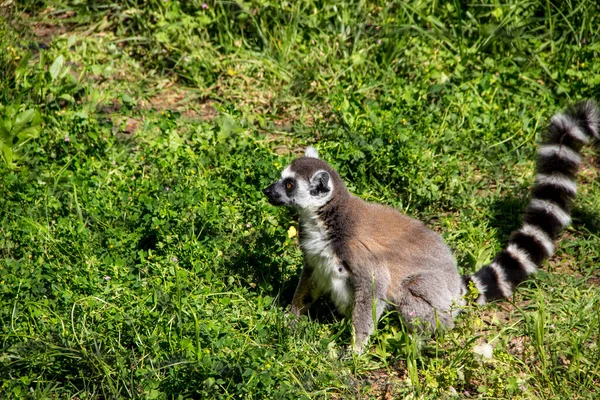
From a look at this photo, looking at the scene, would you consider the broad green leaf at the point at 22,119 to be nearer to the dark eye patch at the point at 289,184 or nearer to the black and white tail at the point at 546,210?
the dark eye patch at the point at 289,184

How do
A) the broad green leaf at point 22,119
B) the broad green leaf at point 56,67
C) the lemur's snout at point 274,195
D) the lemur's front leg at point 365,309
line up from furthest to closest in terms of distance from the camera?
the broad green leaf at point 56,67 < the broad green leaf at point 22,119 < the lemur's snout at point 274,195 < the lemur's front leg at point 365,309

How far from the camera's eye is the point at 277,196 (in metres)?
4.75

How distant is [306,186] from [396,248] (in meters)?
0.72

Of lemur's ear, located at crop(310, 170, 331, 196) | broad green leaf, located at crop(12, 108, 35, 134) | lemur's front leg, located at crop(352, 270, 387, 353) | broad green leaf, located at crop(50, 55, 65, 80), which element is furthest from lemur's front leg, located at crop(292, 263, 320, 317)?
broad green leaf, located at crop(50, 55, 65, 80)

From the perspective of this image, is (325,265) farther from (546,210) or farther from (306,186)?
(546,210)

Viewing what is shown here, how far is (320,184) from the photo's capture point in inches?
183

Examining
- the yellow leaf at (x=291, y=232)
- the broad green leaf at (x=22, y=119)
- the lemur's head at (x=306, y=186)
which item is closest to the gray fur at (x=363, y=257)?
the lemur's head at (x=306, y=186)

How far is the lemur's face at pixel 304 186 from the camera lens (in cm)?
465

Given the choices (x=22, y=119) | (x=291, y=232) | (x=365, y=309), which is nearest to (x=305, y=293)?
(x=365, y=309)

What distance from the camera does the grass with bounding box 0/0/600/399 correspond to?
419 cm

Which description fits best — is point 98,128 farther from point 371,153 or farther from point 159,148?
point 371,153

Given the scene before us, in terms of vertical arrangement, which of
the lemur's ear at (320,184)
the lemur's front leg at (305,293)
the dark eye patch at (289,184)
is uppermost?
the lemur's ear at (320,184)

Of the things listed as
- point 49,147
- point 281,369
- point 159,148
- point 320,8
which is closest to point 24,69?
point 49,147

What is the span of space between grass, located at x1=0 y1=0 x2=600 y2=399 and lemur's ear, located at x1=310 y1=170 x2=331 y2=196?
684 mm
